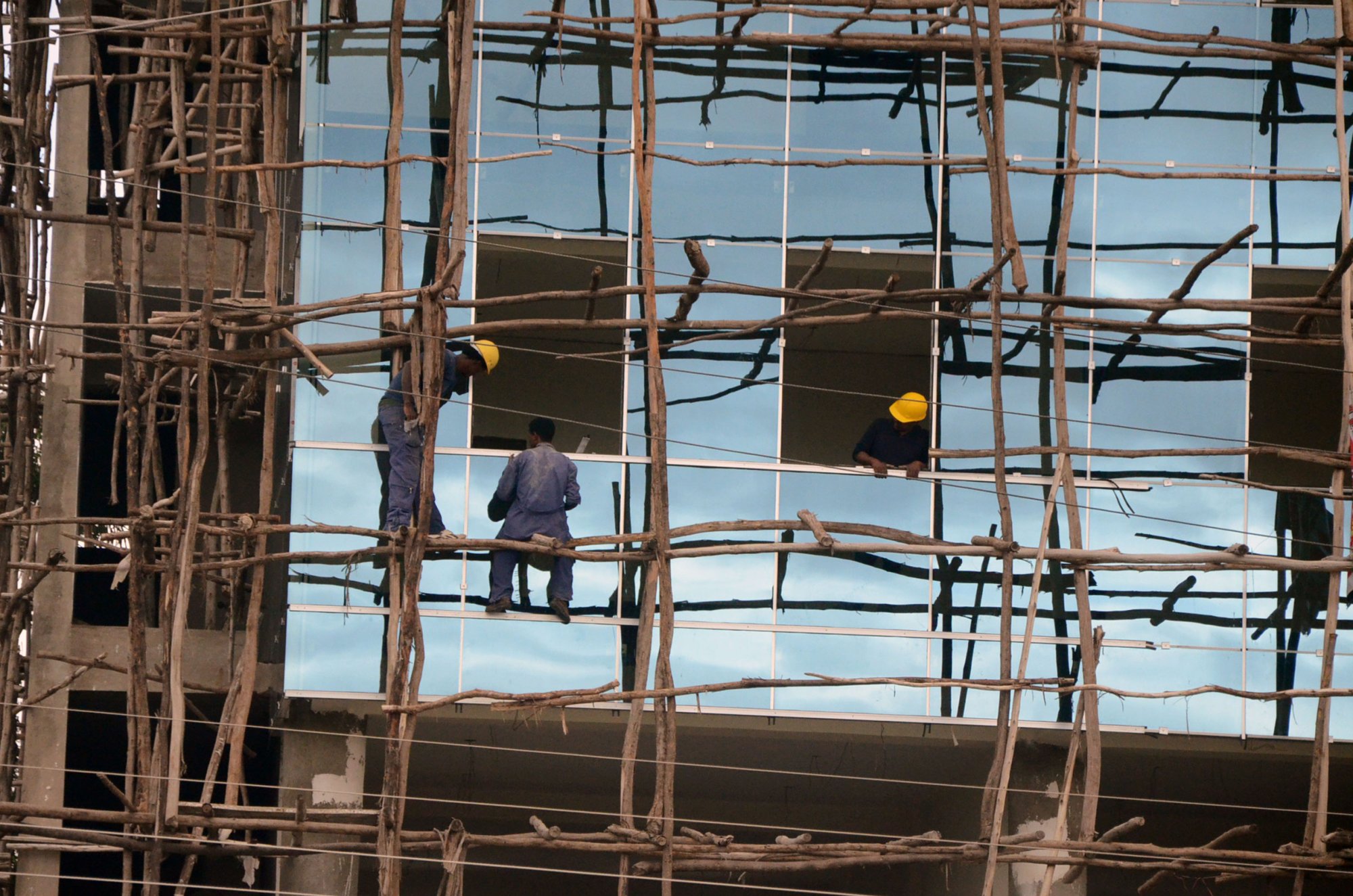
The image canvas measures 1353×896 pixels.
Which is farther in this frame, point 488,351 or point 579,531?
point 579,531

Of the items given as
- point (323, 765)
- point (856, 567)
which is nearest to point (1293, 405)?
point (856, 567)

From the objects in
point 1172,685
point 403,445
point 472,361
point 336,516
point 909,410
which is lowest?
point 1172,685

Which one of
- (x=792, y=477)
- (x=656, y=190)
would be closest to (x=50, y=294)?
(x=656, y=190)

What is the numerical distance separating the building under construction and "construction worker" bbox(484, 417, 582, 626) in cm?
20

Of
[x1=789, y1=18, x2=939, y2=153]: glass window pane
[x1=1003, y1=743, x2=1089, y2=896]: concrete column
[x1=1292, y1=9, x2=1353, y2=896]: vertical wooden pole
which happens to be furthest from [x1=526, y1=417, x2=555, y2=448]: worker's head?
[x1=1292, y1=9, x2=1353, y2=896]: vertical wooden pole

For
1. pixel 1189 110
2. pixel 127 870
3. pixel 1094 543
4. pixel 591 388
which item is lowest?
pixel 127 870

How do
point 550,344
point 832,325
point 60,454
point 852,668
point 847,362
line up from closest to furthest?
point 852,668 → point 832,325 → point 550,344 → point 60,454 → point 847,362

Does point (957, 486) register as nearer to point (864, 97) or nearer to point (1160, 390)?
point (1160, 390)

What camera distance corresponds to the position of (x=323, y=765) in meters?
12.8

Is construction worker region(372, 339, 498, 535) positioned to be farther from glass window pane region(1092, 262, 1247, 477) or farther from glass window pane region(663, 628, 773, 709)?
glass window pane region(1092, 262, 1247, 477)

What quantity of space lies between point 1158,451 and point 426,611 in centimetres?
567

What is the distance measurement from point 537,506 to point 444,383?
45.6 inches

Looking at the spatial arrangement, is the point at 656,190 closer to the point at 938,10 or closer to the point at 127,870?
the point at 938,10

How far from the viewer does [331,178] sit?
12414 mm
